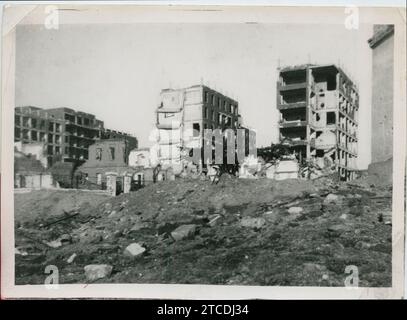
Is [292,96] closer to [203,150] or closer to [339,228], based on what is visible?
[203,150]

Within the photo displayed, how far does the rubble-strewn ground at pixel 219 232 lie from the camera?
4391 millimetres

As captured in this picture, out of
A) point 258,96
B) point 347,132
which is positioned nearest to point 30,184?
point 258,96

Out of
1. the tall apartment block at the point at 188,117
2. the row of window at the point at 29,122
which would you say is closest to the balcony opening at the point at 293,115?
the tall apartment block at the point at 188,117

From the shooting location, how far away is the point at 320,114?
15.3 ft

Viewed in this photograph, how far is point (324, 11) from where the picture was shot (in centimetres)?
437

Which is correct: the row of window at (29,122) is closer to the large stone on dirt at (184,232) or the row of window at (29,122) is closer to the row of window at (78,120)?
the row of window at (78,120)

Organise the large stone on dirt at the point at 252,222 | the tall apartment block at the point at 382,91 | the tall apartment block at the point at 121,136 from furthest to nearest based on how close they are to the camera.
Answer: the tall apartment block at the point at 121,136, the large stone on dirt at the point at 252,222, the tall apartment block at the point at 382,91

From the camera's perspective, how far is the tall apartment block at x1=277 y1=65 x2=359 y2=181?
452 centimetres

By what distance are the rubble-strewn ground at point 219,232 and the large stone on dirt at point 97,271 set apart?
4 cm

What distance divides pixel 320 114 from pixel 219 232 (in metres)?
1.67

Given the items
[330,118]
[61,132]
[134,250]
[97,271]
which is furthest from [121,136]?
[330,118]

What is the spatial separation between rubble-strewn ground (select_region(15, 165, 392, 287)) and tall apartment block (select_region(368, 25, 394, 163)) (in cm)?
39

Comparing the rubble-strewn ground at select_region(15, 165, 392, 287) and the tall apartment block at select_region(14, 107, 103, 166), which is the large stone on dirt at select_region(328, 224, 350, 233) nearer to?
the rubble-strewn ground at select_region(15, 165, 392, 287)
